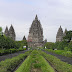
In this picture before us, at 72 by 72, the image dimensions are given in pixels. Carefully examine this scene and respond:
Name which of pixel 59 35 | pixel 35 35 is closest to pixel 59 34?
pixel 59 35

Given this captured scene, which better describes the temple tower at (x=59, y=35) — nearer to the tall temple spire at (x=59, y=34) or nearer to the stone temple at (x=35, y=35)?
the tall temple spire at (x=59, y=34)

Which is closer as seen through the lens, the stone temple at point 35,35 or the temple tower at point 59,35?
the temple tower at point 59,35

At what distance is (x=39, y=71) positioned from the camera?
1227 centimetres

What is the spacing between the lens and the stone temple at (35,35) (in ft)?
440

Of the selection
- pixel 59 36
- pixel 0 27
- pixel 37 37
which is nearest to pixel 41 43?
pixel 37 37

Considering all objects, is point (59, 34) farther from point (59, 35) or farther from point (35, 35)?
point (35, 35)

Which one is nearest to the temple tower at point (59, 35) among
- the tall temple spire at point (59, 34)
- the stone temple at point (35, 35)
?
the tall temple spire at point (59, 34)

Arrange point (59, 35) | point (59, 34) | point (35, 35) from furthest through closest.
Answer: point (35, 35)
point (59, 34)
point (59, 35)

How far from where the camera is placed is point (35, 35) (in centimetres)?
13488

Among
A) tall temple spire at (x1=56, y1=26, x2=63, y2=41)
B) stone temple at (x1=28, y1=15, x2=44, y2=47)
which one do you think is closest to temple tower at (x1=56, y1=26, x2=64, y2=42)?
tall temple spire at (x1=56, y1=26, x2=63, y2=41)

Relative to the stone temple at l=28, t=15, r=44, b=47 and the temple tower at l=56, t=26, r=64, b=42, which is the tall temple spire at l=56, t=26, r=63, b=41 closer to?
the temple tower at l=56, t=26, r=64, b=42

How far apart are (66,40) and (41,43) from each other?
8105cm

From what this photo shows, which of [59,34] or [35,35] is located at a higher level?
[59,34]

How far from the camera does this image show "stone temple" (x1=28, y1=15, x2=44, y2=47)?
13412 centimetres
